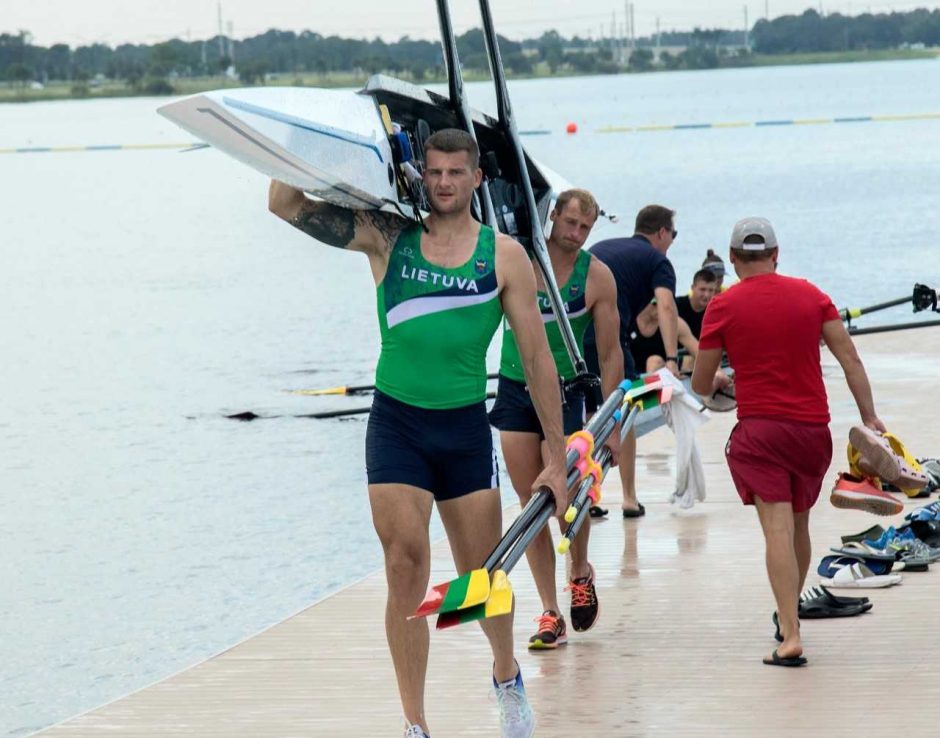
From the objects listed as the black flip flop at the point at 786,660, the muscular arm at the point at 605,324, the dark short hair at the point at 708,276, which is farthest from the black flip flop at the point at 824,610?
the dark short hair at the point at 708,276

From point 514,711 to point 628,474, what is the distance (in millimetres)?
4095

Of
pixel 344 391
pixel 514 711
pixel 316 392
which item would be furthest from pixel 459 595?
pixel 316 392

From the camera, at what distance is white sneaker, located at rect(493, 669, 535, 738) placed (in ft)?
19.6

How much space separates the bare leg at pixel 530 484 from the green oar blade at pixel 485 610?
175 cm

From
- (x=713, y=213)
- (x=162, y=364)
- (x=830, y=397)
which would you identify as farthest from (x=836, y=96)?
(x=830, y=397)

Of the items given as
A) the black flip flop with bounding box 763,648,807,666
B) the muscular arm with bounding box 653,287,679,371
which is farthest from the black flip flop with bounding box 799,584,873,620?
the muscular arm with bounding box 653,287,679,371

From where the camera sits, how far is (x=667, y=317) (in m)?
11.0

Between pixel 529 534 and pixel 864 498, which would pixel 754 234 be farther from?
pixel 529 534

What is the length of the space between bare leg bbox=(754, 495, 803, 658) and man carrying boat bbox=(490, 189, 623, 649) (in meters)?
A: 0.77

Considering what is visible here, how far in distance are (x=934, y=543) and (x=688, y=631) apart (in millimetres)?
1626

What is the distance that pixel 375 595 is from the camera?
8531 millimetres

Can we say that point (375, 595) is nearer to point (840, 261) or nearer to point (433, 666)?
point (433, 666)

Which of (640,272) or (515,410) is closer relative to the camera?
(515,410)

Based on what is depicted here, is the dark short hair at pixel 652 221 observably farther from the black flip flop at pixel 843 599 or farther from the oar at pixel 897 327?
the oar at pixel 897 327
